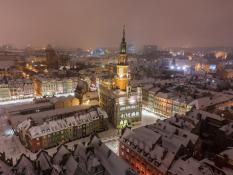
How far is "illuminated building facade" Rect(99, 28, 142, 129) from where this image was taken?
6994 centimetres

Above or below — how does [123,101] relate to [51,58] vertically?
below

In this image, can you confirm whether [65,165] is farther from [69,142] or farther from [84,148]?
[69,142]

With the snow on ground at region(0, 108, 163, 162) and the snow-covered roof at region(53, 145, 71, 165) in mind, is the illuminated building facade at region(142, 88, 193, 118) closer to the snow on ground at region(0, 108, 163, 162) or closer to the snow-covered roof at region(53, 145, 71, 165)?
the snow on ground at region(0, 108, 163, 162)

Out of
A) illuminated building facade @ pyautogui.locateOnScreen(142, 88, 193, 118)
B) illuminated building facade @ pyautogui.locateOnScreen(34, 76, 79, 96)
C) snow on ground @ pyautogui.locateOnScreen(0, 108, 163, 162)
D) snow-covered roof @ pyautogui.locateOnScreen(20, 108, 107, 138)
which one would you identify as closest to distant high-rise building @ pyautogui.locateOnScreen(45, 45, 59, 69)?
illuminated building facade @ pyautogui.locateOnScreen(34, 76, 79, 96)

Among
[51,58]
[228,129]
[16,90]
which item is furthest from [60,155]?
[51,58]

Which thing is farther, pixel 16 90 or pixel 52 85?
pixel 52 85

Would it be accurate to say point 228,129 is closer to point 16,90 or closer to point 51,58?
point 16,90

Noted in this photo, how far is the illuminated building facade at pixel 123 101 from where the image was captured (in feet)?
229

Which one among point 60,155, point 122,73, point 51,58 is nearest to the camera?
point 60,155

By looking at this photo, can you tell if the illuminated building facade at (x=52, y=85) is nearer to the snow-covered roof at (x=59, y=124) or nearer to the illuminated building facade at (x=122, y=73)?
the illuminated building facade at (x=122, y=73)

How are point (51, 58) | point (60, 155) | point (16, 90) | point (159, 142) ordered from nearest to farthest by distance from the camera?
Result: 1. point (60, 155)
2. point (159, 142)
3. point (16, 90)
4. point (51, 58)

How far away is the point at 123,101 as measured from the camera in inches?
2761

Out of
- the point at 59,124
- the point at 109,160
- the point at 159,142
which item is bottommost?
the point at 109,160

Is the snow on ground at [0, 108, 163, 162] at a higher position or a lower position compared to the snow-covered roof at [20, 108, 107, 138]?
lower
